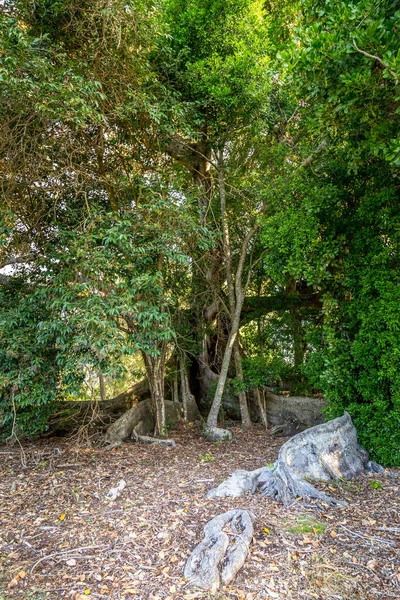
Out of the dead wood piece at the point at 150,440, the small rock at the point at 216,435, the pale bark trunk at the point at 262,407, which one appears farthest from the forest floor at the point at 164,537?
the pale bark trunk at the point at 262,407

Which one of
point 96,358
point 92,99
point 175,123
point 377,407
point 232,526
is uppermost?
point 175,123

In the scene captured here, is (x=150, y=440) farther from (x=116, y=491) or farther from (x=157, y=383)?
(x=116, y=491)

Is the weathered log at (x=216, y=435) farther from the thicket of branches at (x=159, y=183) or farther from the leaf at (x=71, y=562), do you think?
the leaf at (x=71, y=562)

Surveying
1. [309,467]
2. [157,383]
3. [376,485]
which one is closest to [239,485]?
[309,467]

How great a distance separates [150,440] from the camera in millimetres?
6207

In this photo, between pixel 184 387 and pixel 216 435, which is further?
pixel 184 387

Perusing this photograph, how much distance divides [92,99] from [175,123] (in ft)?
5.30

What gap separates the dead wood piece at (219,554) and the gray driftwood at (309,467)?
797mm

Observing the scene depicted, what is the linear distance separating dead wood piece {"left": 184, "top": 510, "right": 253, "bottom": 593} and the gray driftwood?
2.61 ft

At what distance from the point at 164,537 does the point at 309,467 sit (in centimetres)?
181

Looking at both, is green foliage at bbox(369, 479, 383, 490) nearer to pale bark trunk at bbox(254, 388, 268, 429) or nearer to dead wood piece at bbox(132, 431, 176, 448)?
dead wood piece at bbox(132, 431, 176, 448)

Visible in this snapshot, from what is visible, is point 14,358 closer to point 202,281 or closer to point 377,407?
point 202,281

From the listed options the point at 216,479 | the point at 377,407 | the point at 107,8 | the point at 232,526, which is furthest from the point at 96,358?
the point at 107,8

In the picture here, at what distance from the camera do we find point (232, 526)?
295 cm
